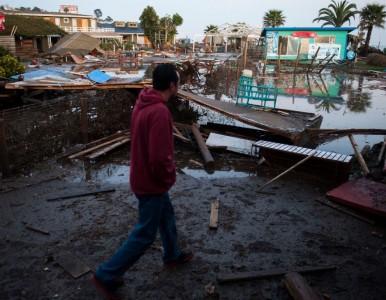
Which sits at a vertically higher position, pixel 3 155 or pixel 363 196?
pixel 3 155

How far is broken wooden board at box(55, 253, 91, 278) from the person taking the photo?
3221mm

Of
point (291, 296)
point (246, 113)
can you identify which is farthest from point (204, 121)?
point (291, 296)

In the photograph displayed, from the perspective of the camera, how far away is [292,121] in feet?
26.4

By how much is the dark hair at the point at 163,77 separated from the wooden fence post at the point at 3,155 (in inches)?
160

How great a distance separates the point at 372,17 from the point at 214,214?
4827 cm

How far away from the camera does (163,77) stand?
→ 2.57 metres

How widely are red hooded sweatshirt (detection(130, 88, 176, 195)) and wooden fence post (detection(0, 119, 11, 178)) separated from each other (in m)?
3.98

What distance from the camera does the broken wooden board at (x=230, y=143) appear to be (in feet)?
25.3

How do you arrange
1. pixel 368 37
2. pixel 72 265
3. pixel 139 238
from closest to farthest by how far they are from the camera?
pixel 139 238
pixel 72 265
pixel 368 37

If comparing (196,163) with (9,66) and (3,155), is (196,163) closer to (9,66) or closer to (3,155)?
(3,155)

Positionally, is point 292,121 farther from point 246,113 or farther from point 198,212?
point 198,212

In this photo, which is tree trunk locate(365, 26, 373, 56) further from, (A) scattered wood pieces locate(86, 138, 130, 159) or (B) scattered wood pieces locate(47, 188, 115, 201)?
(B) scattered wood pieces locate(47, 188, 115, 201)

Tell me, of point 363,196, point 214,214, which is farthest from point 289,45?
point 214,214

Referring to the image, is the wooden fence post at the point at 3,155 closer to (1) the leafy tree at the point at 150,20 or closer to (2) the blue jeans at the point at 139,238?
(2) the blue jeans at the point at 139,238
